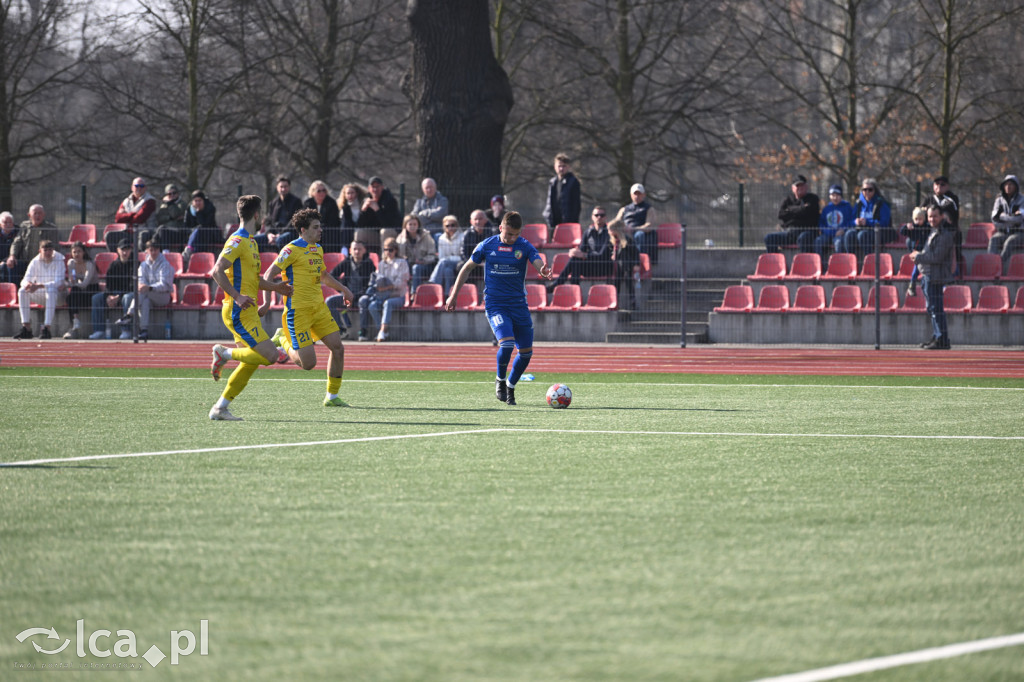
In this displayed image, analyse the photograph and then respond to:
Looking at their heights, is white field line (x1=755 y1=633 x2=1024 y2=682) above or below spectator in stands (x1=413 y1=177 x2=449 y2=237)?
below

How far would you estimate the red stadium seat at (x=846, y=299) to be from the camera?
22.6m

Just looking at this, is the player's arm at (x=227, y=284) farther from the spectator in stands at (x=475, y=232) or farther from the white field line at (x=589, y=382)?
the spectator in stands at (x=475, y=232)

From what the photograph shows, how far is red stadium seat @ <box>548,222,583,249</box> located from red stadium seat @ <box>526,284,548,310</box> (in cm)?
165

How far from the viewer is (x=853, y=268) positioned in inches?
917

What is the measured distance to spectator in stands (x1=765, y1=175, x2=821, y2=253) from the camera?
23875 millimetres

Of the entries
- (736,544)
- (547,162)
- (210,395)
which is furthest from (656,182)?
(736,544)

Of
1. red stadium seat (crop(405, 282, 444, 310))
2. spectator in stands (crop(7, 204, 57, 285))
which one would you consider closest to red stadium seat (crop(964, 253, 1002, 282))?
red stadium seat (crop(405, 282, 444, 310))

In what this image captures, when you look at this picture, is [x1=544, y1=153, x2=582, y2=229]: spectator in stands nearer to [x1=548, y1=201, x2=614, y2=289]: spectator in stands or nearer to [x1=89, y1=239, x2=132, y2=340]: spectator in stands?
[x1=548, y1=201, x2=614, y2=289]: spectator in stands

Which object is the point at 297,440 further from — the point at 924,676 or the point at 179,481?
the point at 924,676

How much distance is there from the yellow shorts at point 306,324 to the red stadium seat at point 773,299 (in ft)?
38.0

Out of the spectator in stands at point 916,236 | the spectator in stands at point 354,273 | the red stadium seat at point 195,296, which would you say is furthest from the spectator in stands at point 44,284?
the spectator in stands at point 916,236

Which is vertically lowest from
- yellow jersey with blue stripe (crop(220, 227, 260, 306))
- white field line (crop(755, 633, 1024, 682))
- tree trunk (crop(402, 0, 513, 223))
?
white field line (crop(755, 633, 1024, 682))

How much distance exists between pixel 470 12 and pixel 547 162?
415 inches

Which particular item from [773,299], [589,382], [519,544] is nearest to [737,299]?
[773,299]
